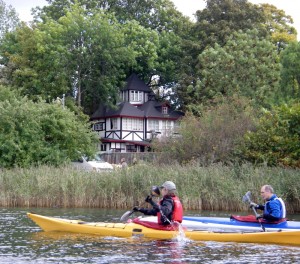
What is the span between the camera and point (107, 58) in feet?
178

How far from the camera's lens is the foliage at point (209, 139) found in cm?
3272

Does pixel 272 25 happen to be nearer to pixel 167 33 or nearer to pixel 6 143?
pixel 167 33

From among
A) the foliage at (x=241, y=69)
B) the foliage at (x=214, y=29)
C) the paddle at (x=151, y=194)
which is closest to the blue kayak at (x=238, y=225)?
the paddle at (x=151, y=194)

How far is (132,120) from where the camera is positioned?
60.0m

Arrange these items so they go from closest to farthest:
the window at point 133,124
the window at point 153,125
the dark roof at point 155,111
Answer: the window at point 133,124
the dark roof at point 155,111
the window at point 153,125

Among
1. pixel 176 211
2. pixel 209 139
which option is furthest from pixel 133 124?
pixel 176 211

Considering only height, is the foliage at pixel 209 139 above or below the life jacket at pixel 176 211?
above

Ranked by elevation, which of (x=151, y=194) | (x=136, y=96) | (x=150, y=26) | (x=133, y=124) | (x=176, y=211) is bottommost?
(x=176, y=211)

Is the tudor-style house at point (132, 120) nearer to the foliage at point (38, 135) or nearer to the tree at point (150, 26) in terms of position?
the tree at point (150, 26)

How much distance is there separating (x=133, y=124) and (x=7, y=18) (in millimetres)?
18192

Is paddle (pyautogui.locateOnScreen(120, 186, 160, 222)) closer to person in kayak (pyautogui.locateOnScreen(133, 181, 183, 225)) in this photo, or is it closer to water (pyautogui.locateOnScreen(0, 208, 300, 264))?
person in kayak (pyautogui.locateOnScreen(133, 181, 183, 225))

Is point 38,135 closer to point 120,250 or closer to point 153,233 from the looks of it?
point 153,233

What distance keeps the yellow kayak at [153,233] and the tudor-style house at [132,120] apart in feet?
130

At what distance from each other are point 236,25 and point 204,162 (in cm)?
2464
